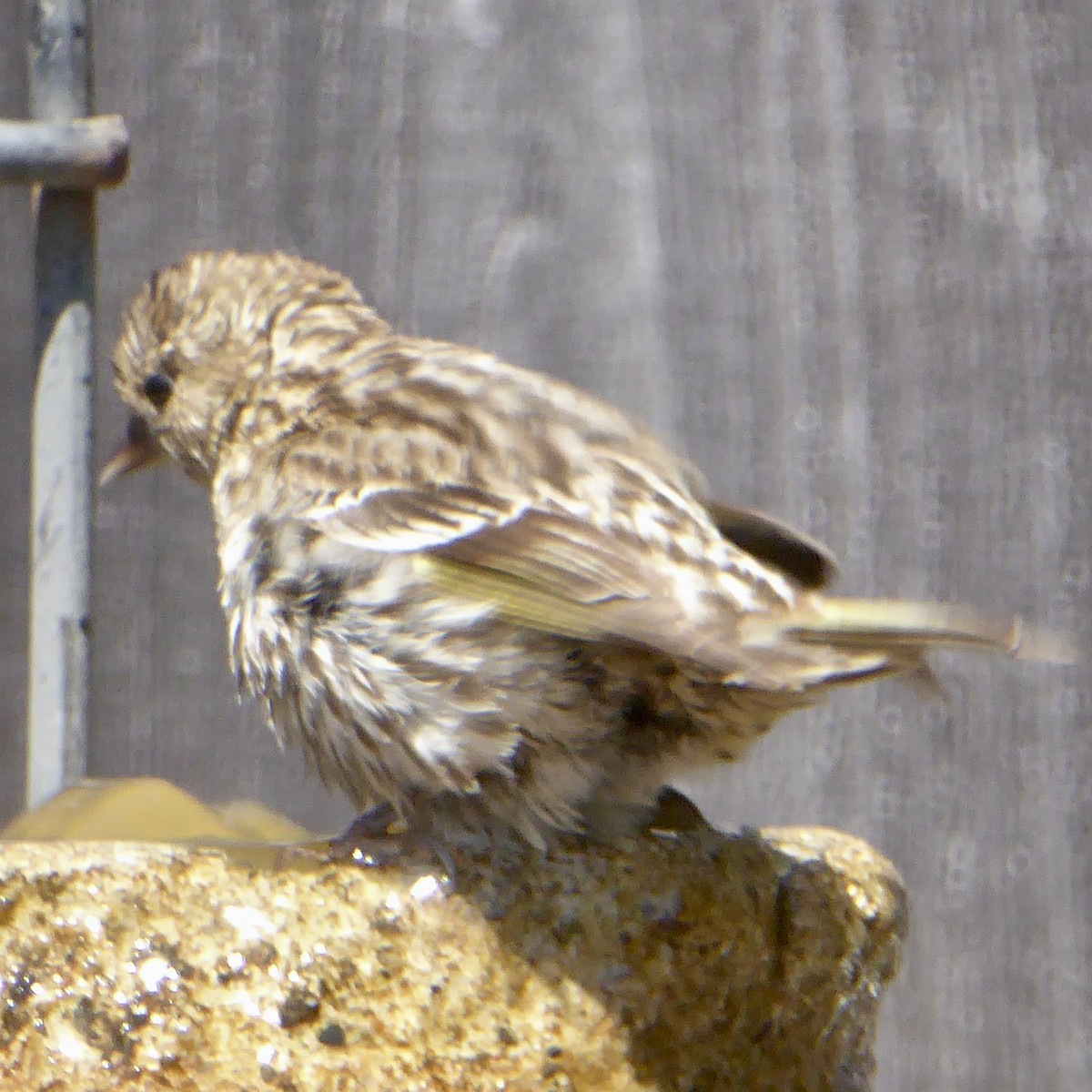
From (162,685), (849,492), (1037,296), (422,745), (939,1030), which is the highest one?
(1037,296)

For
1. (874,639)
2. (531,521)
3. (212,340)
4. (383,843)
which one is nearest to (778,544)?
(531,521)

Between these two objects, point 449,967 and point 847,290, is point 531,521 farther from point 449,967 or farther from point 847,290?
point 847,290

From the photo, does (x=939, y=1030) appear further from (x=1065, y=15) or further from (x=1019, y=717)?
(x=1065, y=15)

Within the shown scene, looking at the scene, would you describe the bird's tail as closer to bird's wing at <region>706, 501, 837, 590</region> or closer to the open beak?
bird's wing at <region>706, 501, 837, 590</region>

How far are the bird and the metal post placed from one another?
0.33 meters

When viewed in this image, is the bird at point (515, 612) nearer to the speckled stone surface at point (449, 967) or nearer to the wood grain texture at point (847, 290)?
the speckled stone surface at point (449, 967)

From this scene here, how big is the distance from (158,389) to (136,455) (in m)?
0.15

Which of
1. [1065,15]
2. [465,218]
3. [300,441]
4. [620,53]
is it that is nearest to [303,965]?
[300,441]

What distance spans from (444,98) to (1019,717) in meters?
1.70

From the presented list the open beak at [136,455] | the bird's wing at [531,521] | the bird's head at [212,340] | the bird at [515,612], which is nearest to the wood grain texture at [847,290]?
the bird's head at [212,340]

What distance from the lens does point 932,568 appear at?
3432mm

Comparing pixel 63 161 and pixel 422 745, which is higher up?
pixel 63 161

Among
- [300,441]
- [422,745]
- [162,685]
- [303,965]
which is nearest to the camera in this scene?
[303,965]

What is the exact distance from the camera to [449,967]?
2.36 metres
